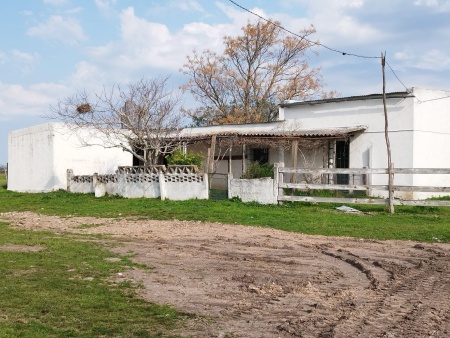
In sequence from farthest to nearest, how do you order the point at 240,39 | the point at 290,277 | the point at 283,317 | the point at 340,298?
the point at 240,39, the point at 290,277, the point at 340,298, the point at 283,317

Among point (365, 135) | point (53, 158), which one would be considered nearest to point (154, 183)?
point (53, 158)

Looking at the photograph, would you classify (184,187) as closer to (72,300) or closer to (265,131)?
(265,131)

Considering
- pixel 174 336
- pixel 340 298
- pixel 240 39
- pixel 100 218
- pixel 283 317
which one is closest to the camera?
pixel 174 336

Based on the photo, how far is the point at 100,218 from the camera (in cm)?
1722

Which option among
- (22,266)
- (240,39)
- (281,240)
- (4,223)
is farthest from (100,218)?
(240,39)

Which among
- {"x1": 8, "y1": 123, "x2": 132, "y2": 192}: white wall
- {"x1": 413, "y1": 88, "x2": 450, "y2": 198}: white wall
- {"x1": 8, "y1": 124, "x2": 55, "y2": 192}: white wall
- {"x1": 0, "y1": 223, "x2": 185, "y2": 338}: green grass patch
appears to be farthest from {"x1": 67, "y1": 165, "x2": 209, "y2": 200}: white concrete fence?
{"x1": 0, "y1": 223, "x2": 185, "y2": 338}: green grass patch

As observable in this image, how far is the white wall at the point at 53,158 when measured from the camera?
1081 inches

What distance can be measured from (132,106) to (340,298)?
18.1 m

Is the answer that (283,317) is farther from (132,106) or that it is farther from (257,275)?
(132,106)

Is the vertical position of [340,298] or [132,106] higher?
[132,106]

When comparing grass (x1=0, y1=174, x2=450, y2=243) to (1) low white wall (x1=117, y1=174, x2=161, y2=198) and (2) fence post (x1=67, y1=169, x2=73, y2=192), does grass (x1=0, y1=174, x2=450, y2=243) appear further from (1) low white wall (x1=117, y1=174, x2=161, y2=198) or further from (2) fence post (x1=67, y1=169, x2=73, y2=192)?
(2) fence post (x1=67, y1=169, x2=73, y2=192)

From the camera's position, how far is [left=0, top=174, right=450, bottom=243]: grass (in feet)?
45.9

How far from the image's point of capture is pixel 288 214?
1681cm

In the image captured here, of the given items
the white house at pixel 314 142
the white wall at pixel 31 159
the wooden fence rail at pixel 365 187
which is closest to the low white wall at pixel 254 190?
the wooden fence rail at pixel 365 187
